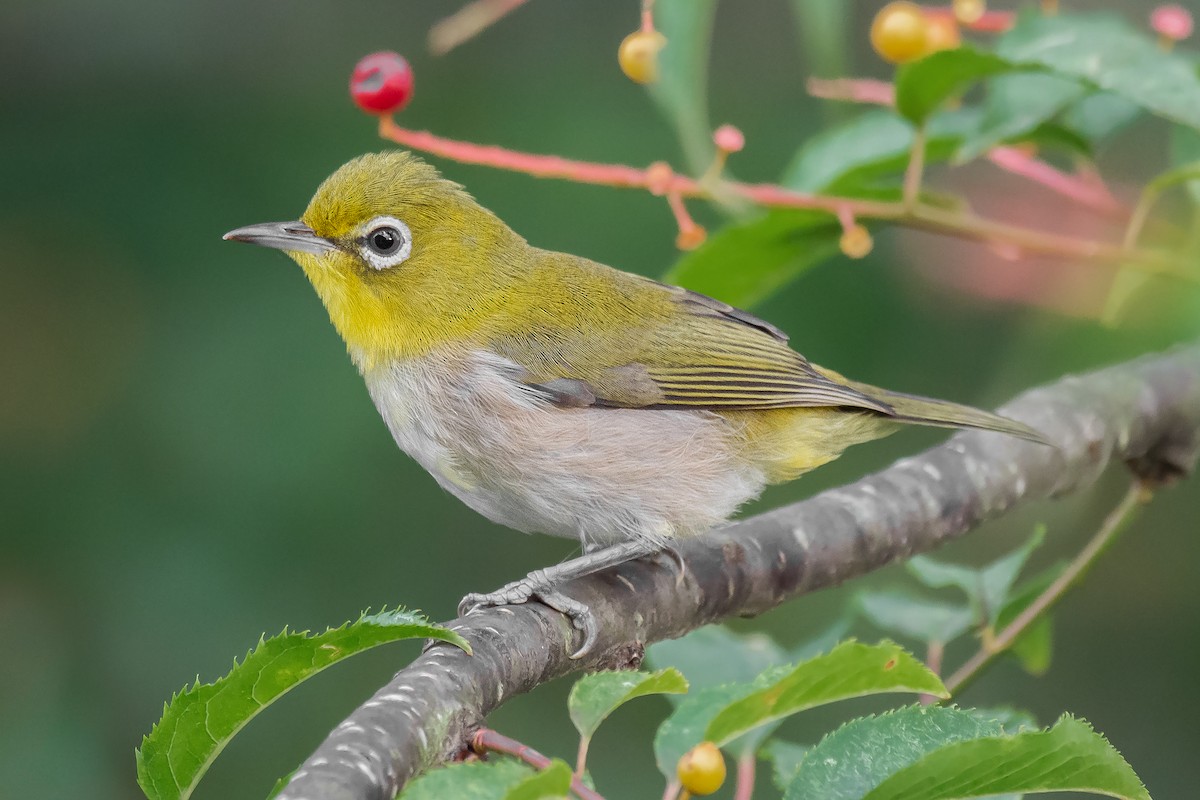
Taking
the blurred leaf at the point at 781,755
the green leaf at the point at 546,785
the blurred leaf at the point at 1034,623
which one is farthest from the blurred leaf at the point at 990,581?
the green leaf at the point at 546,785

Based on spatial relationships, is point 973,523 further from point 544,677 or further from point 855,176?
point 544,677

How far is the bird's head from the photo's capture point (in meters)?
3.66

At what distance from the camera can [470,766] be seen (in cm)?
156

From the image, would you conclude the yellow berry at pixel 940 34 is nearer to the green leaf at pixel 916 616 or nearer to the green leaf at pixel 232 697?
the green leaf at pixel 916 616

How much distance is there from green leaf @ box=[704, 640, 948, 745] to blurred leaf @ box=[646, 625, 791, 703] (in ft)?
4.37

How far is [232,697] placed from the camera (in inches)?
71.4

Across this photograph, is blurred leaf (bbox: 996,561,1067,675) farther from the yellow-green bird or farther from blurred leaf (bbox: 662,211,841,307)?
blurred leaf (bbox: 662,211,841,307)

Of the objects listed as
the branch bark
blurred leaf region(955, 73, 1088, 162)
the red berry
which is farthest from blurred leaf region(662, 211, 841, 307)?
the red berry

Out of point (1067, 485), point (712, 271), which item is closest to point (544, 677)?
point (712, 271)

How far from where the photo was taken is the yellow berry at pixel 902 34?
3.09 meters

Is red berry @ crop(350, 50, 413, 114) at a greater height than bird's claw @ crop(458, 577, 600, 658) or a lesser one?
greater

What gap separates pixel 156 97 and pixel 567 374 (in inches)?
104

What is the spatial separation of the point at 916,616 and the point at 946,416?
701mm

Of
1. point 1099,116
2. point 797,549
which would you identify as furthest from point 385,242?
point 1099,116
